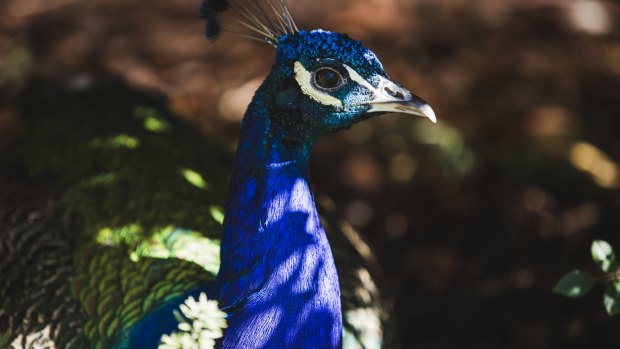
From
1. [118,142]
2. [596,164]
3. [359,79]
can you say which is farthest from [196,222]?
[596,164]

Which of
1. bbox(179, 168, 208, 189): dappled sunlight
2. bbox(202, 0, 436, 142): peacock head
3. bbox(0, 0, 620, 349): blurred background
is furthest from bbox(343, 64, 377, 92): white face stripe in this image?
bbox(0, 0, 620, 349): blurred background

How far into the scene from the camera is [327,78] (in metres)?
1.78

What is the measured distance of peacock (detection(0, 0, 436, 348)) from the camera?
1.78 meters

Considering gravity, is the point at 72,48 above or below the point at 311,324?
below

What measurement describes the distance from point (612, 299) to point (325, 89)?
0.84m

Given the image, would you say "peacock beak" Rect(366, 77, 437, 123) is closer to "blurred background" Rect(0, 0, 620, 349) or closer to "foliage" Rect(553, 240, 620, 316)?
"foliage" Rect(553, 240, 620, 316)

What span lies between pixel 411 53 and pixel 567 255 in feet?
4.78

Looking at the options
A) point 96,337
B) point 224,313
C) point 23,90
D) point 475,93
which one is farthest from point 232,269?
point 475,93

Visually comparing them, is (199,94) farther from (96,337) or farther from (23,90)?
(96,337)

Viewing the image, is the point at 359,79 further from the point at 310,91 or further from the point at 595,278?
the point at 595,278

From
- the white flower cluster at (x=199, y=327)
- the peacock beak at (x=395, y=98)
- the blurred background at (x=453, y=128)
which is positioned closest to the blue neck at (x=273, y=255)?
the white flower cluster at (x=199, y=327)

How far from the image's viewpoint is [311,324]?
1777 mm

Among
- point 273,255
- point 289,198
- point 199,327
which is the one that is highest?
point 289,198

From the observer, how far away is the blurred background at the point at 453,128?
328 cm
